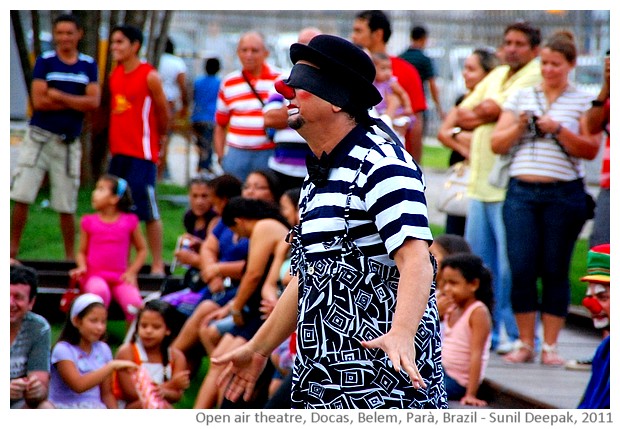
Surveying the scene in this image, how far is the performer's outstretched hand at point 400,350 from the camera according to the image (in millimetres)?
3004

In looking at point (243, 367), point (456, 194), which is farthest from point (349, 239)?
point (456, 194)

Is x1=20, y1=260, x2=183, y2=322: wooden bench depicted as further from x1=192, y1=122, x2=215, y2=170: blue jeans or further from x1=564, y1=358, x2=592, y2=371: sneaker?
x1=192, y1=122, x2=215, y2=170: blue jeans

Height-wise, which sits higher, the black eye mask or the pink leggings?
the black eye mask

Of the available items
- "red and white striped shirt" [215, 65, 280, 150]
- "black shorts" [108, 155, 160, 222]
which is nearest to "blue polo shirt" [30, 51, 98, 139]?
"black shorts" [108, 155, 160, 222]

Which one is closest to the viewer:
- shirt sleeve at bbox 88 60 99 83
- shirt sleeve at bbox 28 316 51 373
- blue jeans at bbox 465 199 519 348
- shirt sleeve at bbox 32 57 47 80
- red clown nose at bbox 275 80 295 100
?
red clown nose at bbox 275 80 295 100

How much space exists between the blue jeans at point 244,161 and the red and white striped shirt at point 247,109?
1.5 inches

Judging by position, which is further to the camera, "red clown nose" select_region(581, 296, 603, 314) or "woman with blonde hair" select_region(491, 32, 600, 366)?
"woman with blonde hair" select_region(491, 32, 600, 366)

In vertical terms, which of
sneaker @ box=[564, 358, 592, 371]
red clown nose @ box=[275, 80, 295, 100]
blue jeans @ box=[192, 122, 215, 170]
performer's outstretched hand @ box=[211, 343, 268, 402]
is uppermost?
red clown nose @ box=[275, 80, 295, 100]

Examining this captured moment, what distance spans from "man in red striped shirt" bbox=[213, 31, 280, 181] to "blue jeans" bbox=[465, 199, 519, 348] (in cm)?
182

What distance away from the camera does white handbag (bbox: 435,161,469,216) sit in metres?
7.75

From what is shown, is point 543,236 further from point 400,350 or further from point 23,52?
point 23,52

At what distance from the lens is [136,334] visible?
282 inches
